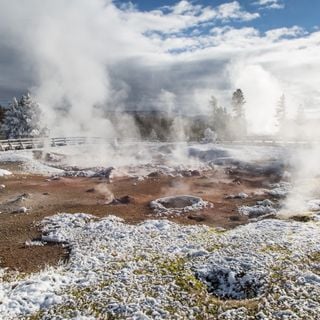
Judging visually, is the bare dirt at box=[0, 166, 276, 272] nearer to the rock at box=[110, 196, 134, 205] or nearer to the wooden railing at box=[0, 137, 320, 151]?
the rock at box=[110, 196, 134, 205]

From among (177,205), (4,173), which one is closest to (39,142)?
(4,173)

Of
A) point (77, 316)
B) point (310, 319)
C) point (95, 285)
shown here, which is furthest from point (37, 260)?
point (310, 319)

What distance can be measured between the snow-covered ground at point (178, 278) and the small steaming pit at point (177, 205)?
449 cm

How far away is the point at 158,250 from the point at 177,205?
9426mm

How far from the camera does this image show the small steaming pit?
24.6 metres

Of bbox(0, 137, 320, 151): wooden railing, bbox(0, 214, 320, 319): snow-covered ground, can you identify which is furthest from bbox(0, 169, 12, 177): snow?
bbox(0, 214, 320, 319): snow-covered ground

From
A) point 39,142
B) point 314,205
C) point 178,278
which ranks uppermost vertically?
point 39,142

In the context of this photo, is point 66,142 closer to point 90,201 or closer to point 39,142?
point 39,142

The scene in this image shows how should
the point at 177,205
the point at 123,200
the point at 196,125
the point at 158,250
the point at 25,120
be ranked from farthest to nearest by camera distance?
the point at 196,125, the point at 25,120, the point at 123,200, the point at 177,205, the point at 158,250

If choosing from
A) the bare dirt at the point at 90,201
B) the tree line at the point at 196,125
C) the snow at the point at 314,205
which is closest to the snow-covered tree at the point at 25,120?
the tree line at the point at 196,125

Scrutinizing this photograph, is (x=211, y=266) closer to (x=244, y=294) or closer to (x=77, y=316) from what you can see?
(x=244, y=294)

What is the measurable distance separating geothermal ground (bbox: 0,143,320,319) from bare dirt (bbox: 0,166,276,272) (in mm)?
85

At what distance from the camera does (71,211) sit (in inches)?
968

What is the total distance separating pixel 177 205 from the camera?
26734 millimetres
